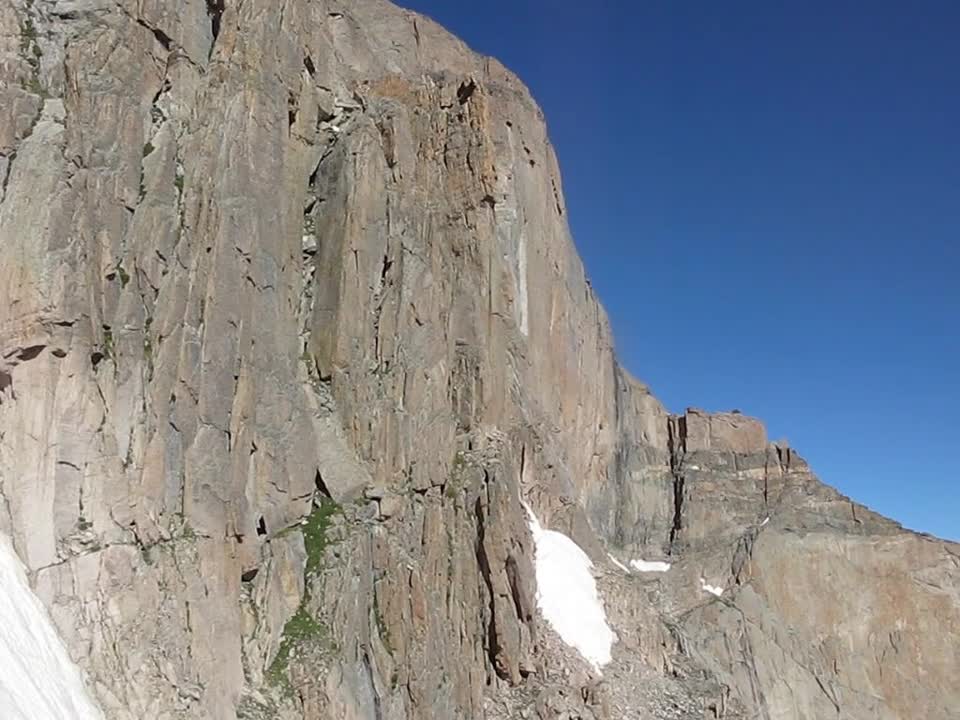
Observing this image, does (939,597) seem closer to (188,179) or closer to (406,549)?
(406,549)

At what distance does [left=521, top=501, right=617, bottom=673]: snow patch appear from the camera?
33656 millimetres

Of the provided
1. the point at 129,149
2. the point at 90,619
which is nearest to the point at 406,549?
the point at 90,619

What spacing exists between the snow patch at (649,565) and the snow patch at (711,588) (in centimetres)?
361

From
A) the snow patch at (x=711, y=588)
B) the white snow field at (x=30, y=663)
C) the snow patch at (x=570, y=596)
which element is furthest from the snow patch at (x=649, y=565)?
the white snow field at (x=30, y=663)

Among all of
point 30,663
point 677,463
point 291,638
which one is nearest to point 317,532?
point 291,638

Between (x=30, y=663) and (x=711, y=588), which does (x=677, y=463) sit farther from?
(x=30, y=663)

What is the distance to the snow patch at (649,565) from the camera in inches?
2437

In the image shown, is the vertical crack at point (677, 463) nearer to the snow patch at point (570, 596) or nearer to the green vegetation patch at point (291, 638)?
the snow patch at point (570, 596)

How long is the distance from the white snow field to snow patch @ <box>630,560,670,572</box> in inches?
1978

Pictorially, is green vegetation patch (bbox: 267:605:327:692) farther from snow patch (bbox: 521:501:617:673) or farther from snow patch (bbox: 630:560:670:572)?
snow patch (bbox: 630:560:670:572)

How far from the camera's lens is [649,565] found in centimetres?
6359

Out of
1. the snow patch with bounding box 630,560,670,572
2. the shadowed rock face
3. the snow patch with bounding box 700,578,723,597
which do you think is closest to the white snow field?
the shadowed rock face

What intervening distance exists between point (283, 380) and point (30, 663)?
34.3 feet

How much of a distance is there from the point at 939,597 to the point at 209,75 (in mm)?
58542
